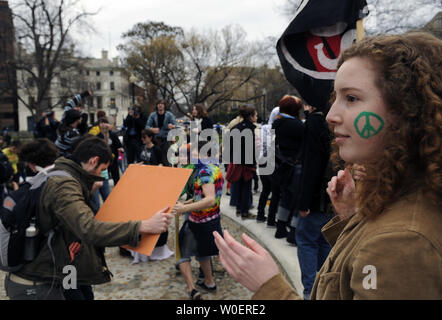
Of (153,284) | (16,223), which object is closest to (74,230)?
(16,223)

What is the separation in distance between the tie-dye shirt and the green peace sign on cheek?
2.45m

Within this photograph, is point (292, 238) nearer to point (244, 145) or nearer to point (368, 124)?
point (244, 145)

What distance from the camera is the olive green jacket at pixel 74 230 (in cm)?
194

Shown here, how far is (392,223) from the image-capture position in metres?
0.84

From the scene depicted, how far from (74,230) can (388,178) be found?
177 cm

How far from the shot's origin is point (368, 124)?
96cm

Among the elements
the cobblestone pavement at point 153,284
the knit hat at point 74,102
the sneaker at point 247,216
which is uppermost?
the knit hat at point 74,102

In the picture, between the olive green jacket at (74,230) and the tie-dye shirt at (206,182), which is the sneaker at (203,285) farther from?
the olive green jacket at (74,230)

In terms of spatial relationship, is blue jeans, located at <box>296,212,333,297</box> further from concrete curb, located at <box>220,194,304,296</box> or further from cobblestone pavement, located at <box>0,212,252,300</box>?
cobblestone pavement, located at <box>0,212,252,300</box>

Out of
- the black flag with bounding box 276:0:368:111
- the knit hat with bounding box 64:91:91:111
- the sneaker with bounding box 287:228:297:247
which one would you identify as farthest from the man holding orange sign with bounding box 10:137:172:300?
the knit hat with bounding box 64:91:91:111

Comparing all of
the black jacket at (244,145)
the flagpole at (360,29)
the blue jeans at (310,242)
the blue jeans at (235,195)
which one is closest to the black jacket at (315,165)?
the blue jeans at (310,242)

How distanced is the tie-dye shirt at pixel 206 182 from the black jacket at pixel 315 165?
35.5 inches

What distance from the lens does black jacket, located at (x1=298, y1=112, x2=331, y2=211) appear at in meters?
2.94
